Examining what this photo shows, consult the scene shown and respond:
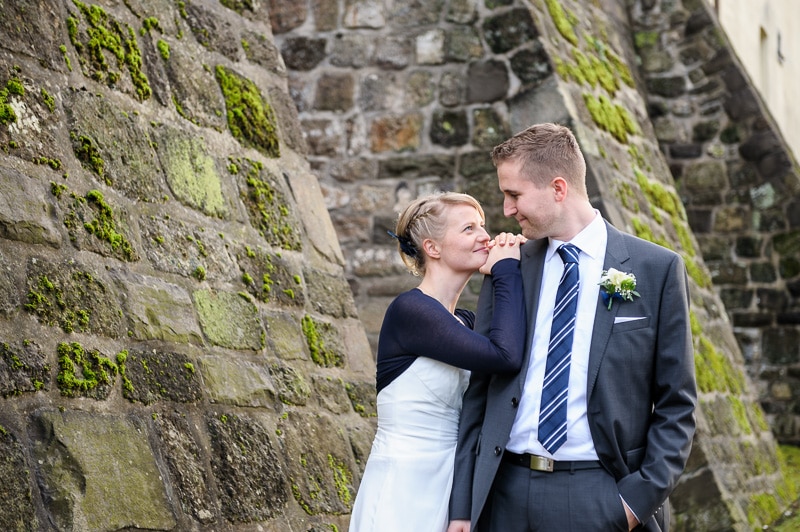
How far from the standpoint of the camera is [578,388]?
278 cm

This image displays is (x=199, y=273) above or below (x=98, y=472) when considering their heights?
above

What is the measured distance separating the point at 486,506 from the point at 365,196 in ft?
11.5

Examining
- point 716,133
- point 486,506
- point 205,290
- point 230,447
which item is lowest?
point 486,506

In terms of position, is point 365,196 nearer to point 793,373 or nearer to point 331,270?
point 331,270

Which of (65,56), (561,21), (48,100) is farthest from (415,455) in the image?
(561,21)

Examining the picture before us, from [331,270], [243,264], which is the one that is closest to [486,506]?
[243,264]

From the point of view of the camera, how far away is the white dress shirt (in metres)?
2.75

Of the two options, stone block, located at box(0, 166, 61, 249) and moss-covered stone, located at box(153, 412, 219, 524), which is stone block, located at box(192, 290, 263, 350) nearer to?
moss-covered stone, located at box(153, 412, 219, 524)

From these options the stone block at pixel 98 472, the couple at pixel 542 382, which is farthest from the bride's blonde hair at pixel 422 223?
the stone block at pixel 98 472

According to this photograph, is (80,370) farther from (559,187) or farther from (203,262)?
(559,187)

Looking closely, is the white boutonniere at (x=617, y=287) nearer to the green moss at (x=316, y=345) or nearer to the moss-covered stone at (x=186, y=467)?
the moss-covered stone at (x=186, y=467)

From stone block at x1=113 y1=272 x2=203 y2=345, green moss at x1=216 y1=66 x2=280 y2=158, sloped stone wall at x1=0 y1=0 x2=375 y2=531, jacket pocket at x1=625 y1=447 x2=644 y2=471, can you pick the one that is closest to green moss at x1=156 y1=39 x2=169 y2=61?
sloped stone wall at x1=0 y1=0 x2=375 y2=531

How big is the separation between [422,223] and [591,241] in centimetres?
57

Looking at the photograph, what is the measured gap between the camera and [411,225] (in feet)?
10.9
